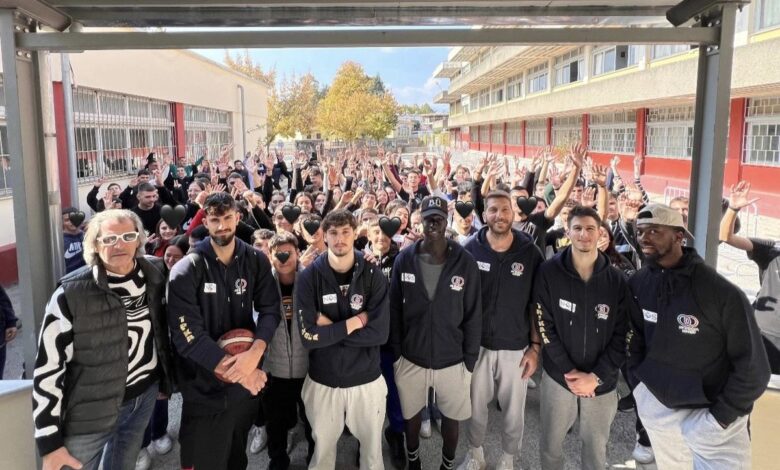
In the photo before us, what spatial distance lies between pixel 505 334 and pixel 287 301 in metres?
1.58

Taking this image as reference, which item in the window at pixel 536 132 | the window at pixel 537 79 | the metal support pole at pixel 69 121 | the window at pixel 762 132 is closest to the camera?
the metal support pole at pixel 69 121

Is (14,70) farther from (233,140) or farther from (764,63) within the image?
(233,140)

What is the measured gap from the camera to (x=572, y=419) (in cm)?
344

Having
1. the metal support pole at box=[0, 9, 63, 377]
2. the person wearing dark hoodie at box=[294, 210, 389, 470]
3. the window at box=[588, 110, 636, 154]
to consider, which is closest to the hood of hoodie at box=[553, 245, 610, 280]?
the person wearing dark hoodie at box=[294, 210, 389, 470]

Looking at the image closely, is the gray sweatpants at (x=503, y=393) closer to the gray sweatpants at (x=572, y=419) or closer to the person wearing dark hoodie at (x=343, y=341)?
the gray sweatpants at (x=572, y=419)

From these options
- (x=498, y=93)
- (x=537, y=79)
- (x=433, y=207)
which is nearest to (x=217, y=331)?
(x=433, y=207)

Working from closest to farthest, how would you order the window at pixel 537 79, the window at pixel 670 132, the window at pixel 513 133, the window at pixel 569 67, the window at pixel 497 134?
the window at pixel 670 132 → the window at pixel 569 67 → the window at pixel 537 79 → the window at pixel 513 133 → the window at pixel 497 134

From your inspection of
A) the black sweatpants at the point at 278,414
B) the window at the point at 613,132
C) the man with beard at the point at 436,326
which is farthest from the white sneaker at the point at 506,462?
the window at the point at 613,132

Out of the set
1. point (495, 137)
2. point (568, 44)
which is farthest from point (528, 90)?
point (568, 44)

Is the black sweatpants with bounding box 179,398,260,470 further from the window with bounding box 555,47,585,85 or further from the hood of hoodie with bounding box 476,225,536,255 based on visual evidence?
the window with bounding box 555,47,585,85

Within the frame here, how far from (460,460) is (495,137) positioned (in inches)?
1768

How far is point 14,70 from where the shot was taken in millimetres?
3041

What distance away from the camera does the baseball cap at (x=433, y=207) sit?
11.8 ft

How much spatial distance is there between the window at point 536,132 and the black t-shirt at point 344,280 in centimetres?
3098
